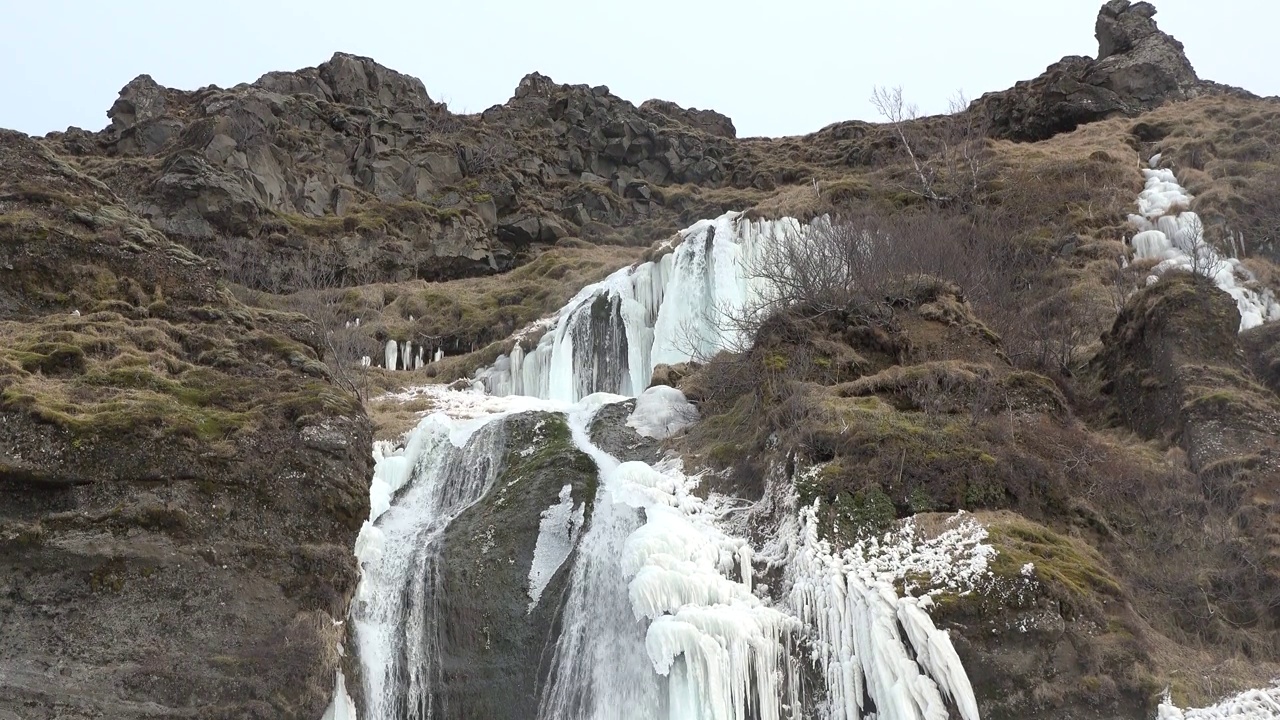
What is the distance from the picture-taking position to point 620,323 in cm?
2458

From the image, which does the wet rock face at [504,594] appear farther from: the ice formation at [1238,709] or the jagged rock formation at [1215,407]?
the jagged rock formation at [1215,407]

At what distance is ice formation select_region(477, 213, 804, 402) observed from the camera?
23438 mm

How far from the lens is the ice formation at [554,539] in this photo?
11.9 m

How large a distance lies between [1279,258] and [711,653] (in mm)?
18960

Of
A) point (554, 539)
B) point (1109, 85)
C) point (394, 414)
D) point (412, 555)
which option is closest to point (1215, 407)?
point (554, 539)

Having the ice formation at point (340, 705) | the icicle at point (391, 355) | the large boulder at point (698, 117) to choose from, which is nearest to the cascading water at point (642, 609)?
the ice formation at point (340, 705)

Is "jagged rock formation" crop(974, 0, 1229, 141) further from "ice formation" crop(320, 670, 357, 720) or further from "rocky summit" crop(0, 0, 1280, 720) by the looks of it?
"ice formation" crop(320, 670, 357, 720)

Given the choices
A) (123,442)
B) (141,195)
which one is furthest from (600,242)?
(123,442)

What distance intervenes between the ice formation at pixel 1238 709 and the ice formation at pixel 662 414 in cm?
747

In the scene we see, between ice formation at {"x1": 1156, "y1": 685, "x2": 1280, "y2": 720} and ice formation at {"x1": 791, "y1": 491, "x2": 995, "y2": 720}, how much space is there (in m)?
1.72

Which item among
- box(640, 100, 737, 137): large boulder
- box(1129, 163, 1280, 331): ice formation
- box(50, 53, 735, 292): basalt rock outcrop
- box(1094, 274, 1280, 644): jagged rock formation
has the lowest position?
box(1094, 274, 1280, 644): jagged rock formation

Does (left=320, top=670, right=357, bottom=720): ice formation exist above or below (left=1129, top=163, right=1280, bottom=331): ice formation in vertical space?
below

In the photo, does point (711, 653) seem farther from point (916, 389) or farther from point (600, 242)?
point (600, 242)

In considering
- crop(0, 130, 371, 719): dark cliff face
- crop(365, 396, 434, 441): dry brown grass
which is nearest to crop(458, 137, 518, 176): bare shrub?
crop(365, 396, 434, 441): dry brown grass
